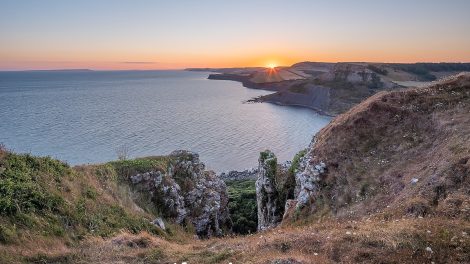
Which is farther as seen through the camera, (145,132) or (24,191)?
(145,132)

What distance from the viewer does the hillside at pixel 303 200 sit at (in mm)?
13680

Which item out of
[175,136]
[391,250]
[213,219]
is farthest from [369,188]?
[175,136]

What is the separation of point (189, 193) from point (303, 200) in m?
11.2

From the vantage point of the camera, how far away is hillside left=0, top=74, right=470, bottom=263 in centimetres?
1368

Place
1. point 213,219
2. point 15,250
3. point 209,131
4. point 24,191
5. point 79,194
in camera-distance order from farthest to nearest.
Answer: point 209,131 < point 213,219 < point 79,194 < point 24,191 < point 15,250

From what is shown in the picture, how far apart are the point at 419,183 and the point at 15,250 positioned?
18.8 meters

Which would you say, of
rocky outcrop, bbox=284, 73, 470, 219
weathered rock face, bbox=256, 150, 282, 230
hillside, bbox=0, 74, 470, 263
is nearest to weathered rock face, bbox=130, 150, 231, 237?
hillside, bbox=0, 74, 470, 263

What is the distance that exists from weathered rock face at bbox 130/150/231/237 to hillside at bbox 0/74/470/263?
10 cm

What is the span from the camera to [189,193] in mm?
32938

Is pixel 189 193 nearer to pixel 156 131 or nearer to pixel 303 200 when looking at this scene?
pixel 303 200

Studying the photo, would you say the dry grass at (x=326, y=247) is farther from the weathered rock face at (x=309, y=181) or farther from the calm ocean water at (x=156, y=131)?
the calm ocean water at (x=156, y=131)

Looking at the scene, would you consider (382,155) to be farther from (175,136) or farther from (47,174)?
→ (175,136)

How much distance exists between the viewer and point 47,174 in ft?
71.8

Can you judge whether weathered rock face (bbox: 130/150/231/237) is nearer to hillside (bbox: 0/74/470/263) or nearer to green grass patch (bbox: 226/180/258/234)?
hillside (bbox: 0/74/470/263)
